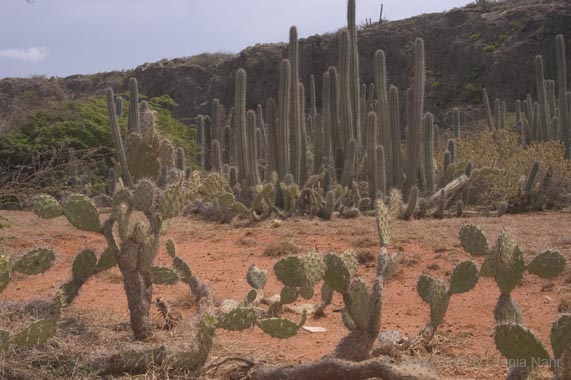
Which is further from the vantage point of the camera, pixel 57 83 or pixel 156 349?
pixel 57 83

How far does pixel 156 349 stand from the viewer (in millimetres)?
3764

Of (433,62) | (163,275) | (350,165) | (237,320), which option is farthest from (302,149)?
(433,62)

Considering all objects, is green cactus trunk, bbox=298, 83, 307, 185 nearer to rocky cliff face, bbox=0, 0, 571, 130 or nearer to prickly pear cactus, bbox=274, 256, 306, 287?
prickly pear cactus, bbox=274, 256, 306, 287

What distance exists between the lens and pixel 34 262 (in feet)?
14.7

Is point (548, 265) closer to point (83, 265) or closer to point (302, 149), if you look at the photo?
point (83, 265)

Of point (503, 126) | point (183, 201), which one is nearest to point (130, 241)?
point (183, 201)

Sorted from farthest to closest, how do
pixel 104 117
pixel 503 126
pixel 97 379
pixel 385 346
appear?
pixel 503 126 < pixel 104 117 < pixel 385 346 < pixel 97 379

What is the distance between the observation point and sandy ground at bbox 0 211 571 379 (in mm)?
4406

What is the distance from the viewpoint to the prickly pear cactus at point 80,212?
4387 mm

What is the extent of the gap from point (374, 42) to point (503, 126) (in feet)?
51.9

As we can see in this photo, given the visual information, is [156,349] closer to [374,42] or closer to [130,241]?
[130,241]

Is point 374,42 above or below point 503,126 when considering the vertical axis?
above

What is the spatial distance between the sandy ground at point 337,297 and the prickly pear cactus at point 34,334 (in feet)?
1.97

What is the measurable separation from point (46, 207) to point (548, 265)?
317 cm
